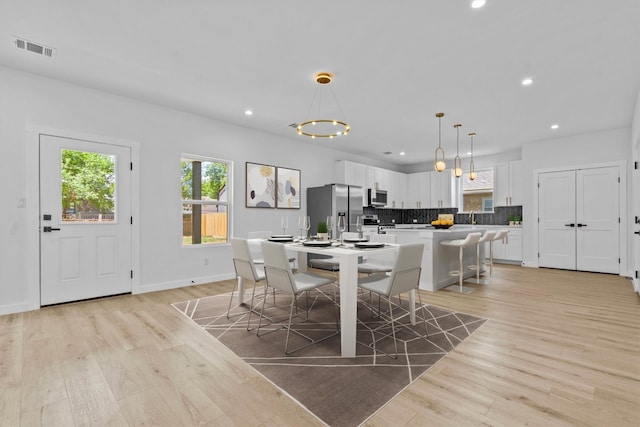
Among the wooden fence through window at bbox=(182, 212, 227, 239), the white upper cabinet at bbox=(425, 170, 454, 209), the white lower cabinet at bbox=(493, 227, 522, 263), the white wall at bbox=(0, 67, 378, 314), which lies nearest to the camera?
the white wall at bbox=(0, 67, 378, 314)

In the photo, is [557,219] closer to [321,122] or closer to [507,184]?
[507,184]

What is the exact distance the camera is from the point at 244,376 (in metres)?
2.03

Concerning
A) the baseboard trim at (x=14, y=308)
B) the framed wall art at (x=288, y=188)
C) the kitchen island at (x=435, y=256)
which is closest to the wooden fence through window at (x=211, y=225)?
the framed wall art at (x=288, y=188)

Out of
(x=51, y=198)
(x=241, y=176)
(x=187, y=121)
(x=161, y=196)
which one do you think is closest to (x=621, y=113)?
(x=241, y=176)

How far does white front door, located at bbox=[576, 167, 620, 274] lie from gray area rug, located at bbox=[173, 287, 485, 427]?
428 centimetres

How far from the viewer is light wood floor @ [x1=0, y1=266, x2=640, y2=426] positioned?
1.63 metres

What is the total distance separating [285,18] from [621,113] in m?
5.32

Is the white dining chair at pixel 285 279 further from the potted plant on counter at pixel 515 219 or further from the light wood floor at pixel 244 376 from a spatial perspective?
the potted plant on counter at pixel 515 219

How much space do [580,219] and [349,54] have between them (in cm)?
568

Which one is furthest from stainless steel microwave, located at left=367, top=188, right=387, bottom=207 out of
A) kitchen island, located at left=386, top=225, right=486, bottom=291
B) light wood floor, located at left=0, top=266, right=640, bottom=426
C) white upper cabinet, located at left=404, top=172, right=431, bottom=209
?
light wood floor, located at left=0, top=266, right=640, bottom=426

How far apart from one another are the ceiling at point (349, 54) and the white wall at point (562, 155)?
78 cm

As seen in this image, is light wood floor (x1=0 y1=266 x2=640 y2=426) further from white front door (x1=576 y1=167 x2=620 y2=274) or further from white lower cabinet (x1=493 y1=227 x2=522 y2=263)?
white lower cabinet (x1=493 y1=227 x2=522 y2=263)

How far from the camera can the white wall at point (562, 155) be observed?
549 cm

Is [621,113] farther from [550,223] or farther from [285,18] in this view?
[285,18]
